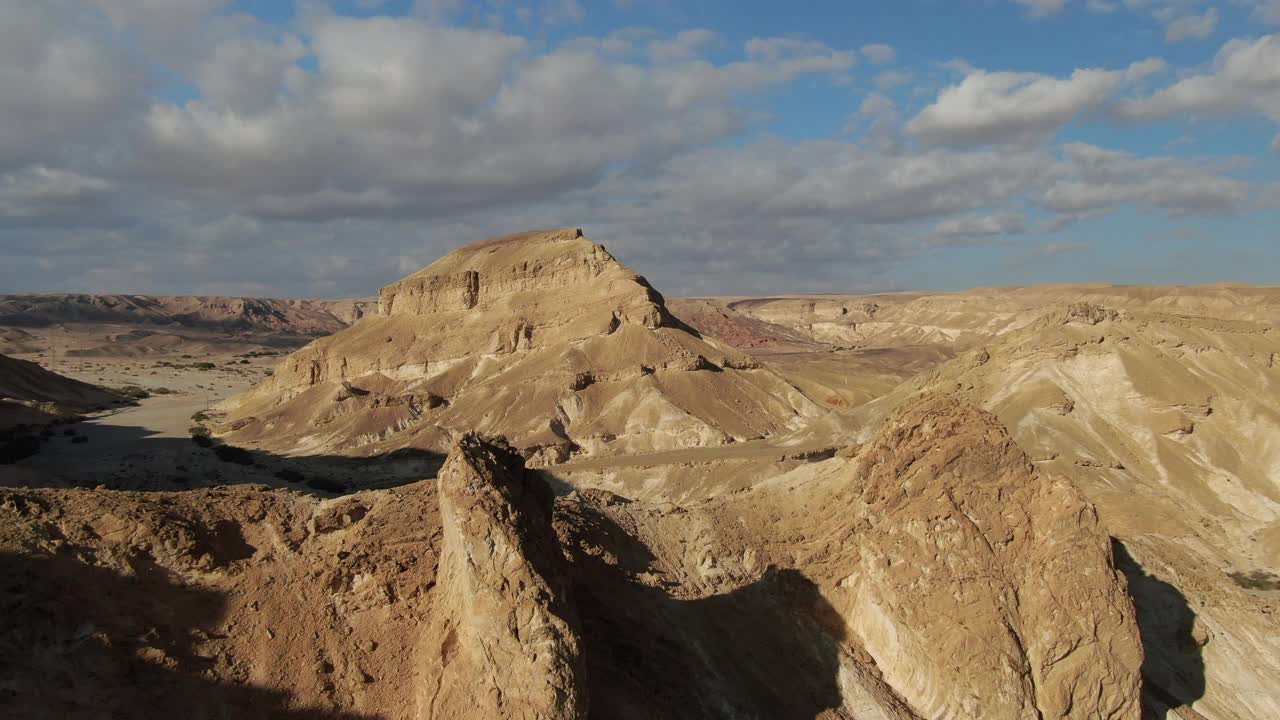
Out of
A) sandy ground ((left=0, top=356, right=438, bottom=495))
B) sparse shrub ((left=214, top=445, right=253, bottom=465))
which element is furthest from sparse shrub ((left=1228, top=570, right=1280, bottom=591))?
sparse shrub ((left=214, top=445, right=253, bottom=465))

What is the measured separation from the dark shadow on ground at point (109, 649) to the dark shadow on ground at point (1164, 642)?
15.9 meters

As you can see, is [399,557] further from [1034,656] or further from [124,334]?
[124,334]

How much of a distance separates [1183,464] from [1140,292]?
99443 mm

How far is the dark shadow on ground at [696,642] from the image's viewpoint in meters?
11.0

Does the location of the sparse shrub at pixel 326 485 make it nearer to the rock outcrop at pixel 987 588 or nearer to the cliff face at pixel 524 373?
the cliff face at pixel 524 373

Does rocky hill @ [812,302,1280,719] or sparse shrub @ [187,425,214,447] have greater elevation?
rocky hill @ [812,302,1280,719]

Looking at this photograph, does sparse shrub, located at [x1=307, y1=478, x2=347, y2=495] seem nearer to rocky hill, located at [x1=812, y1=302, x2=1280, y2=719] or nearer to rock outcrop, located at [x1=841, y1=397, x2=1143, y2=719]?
rocky hill, located at [x1=812, y1=302, x2=1280, y2=719]

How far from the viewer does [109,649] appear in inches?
342

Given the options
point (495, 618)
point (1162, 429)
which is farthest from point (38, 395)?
point (1162, 429)

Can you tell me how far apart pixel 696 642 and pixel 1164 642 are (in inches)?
488

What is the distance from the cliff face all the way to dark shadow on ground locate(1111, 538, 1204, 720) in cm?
3092

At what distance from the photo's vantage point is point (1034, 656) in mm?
12906

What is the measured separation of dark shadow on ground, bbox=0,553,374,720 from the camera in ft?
26.5

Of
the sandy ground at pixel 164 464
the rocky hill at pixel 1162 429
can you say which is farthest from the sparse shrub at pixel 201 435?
the rocky hill at pixel 1162 429
